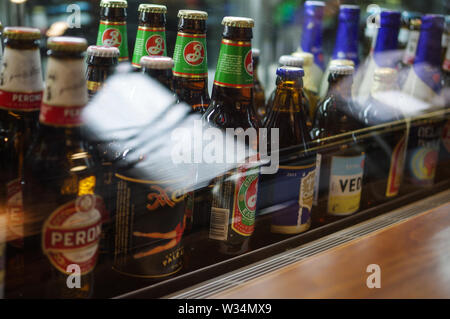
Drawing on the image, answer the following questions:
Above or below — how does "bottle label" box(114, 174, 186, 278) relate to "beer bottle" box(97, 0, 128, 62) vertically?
below

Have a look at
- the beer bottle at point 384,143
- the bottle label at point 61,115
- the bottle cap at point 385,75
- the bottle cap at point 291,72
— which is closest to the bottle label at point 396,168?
the beer bottle at point 384,143

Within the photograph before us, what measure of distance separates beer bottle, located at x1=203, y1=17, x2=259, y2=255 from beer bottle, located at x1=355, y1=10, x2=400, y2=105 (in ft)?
2.01

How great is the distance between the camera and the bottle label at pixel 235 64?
1019mm

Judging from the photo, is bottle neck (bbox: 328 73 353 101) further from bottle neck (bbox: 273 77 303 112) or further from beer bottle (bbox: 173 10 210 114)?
beer bottle (bbox: 173 10 210 114)

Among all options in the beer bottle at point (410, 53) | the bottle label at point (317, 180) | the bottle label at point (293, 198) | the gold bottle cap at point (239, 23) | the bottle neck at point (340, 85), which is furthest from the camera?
the beer bottle at point (410, 53)

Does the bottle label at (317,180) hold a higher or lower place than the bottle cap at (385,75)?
lower

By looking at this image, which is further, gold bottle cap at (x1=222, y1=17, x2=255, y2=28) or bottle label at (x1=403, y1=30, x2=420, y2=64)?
bottle label at (x1=403, y1=30, x2=420, y2=64)

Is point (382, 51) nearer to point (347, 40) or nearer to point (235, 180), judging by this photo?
point (347, 40)

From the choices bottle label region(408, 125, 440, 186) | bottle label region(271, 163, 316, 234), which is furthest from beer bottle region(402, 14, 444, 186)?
bottle label region(271, 163, 316, 234)

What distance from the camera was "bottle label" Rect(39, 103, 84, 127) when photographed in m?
0.74

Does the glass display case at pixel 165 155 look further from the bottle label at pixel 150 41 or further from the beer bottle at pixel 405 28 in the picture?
the beer bottle at pixel 405 28

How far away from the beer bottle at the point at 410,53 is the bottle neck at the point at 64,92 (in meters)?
1.36
